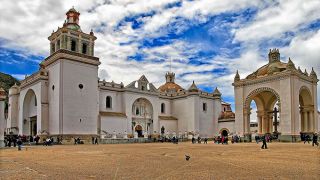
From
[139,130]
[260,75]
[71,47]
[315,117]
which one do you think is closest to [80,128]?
[71,47]

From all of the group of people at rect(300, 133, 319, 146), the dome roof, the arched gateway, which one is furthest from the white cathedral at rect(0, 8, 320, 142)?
the dome roof

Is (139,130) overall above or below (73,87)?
below

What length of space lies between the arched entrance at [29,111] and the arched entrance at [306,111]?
3115cm

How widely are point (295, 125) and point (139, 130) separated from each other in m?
21.1

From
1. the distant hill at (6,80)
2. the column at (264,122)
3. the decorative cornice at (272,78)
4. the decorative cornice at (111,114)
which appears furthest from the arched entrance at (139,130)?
the distant hill at (6,80)

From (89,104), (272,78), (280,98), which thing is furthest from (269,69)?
(89,104)

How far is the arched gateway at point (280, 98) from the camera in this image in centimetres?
3362

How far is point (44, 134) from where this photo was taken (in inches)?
1323

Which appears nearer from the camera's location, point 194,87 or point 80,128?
point 80,128

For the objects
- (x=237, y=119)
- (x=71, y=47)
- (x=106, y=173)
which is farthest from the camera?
(x=237, y=119)

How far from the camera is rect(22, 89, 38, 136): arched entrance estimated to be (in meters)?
38.8

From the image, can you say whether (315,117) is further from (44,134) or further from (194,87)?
(44,134)

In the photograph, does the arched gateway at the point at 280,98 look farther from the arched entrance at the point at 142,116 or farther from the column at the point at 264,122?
the arched entrance at the point at 142,116

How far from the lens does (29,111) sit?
132 ft
